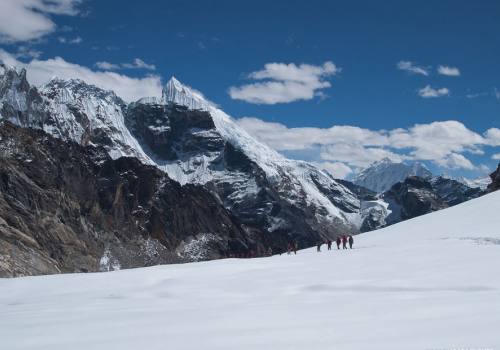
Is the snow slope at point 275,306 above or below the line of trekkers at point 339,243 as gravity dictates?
below

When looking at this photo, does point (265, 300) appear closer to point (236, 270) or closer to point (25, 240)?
point (236, 270)

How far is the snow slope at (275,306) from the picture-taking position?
1015 centimetres

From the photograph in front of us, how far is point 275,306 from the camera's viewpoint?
45.7 feet

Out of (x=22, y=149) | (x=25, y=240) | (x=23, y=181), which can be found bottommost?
(x=25, y=240)

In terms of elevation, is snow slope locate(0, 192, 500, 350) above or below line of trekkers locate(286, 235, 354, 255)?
below

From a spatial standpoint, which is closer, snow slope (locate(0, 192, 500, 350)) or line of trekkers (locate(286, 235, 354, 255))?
snow slope (locate(0, 192, 500, 350))

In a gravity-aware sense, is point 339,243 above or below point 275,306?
above

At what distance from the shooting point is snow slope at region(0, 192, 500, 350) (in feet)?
33.3

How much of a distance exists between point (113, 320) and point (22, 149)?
649 feet

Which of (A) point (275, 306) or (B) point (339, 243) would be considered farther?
(B) point (339, 243)

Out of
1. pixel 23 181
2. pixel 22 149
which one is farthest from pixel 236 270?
pixel 22 149

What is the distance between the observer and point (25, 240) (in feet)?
498

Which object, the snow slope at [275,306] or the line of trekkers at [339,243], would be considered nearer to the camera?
the snow slope at [275,306]

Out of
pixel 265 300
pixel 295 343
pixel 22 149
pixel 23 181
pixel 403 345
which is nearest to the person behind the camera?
pixel 403 345
